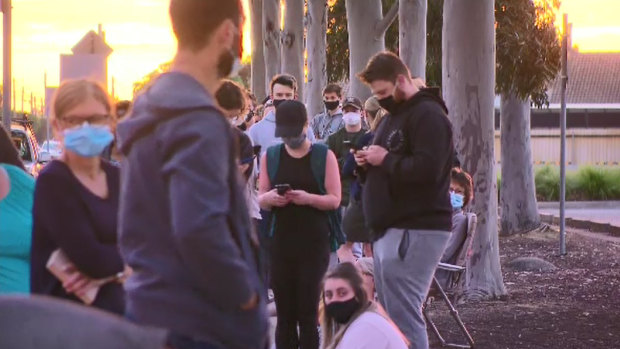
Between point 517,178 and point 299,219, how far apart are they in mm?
15301

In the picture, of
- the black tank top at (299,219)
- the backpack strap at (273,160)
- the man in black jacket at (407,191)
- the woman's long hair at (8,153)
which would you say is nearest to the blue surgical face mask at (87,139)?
the woman's long hair at (8,153)

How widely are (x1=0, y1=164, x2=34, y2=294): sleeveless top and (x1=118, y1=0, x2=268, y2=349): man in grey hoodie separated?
175cm

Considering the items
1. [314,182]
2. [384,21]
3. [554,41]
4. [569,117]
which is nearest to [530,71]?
[554,41]

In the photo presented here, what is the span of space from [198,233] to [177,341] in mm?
305

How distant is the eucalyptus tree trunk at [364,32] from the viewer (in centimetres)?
2039

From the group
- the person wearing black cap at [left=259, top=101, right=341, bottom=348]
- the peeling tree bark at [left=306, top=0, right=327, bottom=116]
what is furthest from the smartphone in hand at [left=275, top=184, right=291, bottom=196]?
the peeling tree bark at [left=306, top=0, right=327, bottom=116]

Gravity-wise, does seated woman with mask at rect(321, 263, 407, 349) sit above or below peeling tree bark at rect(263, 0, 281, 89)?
below

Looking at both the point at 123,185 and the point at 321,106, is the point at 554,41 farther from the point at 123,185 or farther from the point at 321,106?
A: the point at 123,185

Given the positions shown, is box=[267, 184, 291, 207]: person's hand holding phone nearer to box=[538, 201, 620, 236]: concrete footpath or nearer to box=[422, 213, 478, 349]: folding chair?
box=[422, 213, 478, 349]: folding chair

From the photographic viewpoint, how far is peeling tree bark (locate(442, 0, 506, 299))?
13.1 meters

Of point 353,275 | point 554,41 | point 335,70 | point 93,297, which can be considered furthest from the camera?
point 335,70

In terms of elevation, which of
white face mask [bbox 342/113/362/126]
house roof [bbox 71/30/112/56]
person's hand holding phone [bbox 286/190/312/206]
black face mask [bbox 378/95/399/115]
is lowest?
person's hand holding phone [bbox 286/190/312/206]

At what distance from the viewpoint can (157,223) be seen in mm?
3574

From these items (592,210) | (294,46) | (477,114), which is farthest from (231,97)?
(592,210)
